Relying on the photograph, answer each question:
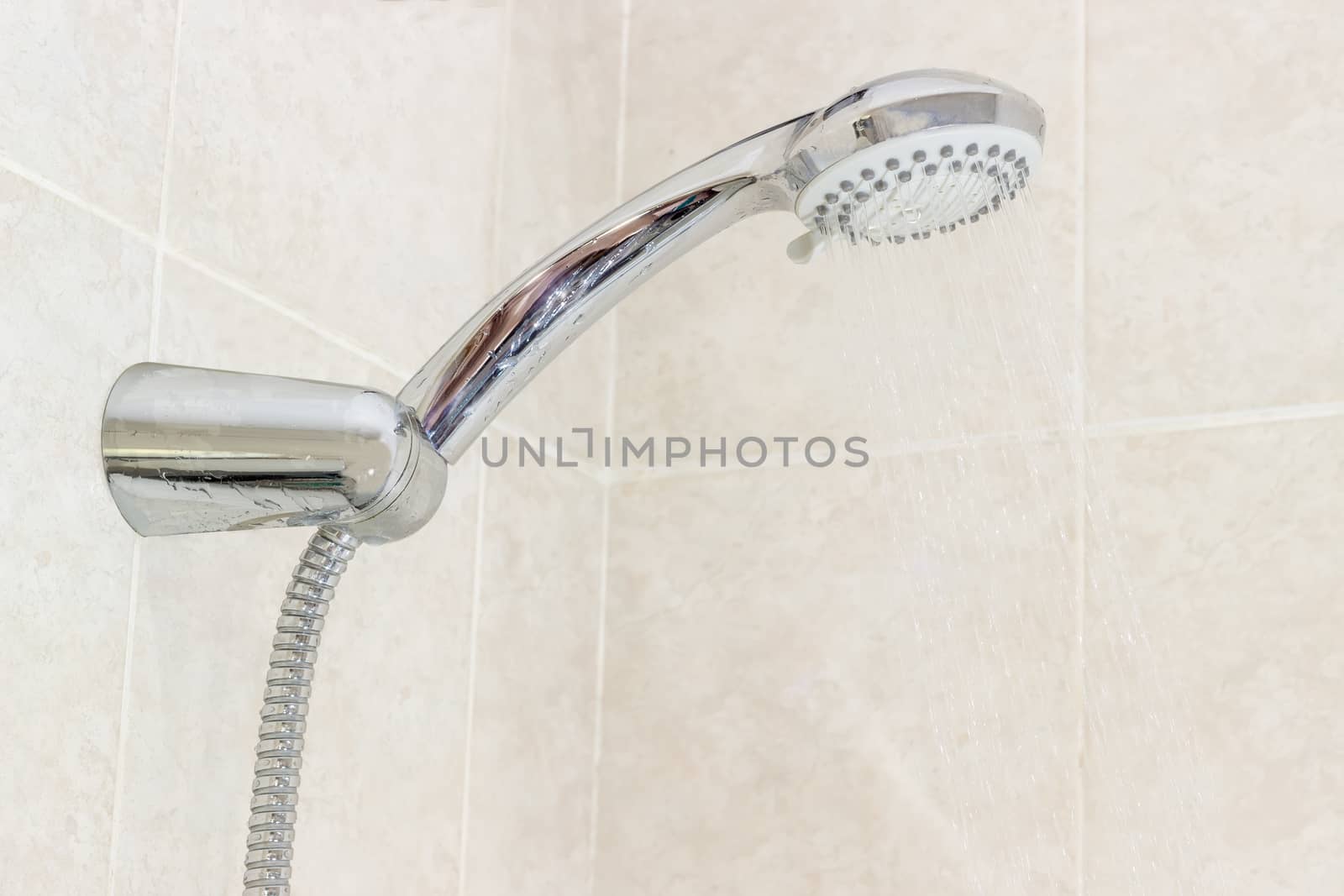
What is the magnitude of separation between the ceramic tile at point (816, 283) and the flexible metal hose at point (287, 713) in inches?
13.9

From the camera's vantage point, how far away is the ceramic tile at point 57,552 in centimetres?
52

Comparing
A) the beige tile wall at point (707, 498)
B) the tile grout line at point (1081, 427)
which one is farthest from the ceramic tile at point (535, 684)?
the tile grout line at point (1081, 427)

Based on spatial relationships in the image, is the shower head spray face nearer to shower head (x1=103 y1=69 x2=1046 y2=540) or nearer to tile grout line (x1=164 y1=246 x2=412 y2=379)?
shower head (x1=103 y1=69 x2=1046 y2=540)

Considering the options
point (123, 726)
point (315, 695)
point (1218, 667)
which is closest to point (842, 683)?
point (1218, 667)

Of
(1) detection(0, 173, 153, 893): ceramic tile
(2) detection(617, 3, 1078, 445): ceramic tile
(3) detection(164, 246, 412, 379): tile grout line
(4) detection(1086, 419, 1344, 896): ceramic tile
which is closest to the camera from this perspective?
(1) detection(0, 173, 153, 893): ceramic tile

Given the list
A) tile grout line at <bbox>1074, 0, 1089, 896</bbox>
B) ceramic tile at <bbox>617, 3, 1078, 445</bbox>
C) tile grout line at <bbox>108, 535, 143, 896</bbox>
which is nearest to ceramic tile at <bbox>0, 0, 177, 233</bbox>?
tile grout line at <bbox>108, 535, 143, 896</bbox>

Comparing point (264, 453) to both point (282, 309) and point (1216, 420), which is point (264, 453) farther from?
point (1216, 420)

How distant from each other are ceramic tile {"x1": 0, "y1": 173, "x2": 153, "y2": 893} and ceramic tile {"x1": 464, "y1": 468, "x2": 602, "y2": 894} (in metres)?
0.31

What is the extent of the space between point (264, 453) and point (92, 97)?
0.58ft

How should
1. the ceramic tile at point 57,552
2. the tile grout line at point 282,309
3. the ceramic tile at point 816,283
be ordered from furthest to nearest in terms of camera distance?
the ceramic tile at point 816,283 → the tile grout line at point 282,309 → the ceramic tile at point 57,552

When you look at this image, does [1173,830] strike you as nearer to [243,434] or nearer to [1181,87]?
[1181,87]

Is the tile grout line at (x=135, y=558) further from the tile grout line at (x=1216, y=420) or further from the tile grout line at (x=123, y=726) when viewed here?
the tile grout line at (x=1216, y=420)

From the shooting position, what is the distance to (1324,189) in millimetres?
829

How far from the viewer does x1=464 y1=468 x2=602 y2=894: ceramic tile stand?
2.77 ft
